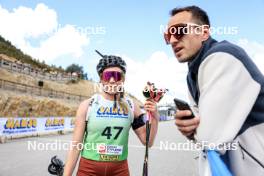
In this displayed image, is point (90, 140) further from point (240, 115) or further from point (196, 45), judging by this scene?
point (240, 115)

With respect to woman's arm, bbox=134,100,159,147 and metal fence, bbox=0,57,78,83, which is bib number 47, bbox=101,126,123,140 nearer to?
woman's arm, bbox=134,100,159,147

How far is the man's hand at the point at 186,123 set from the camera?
5.16ft

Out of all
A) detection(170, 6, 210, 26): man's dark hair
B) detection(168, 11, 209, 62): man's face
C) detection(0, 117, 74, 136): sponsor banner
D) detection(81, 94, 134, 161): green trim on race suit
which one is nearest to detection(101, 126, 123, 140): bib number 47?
detection(81, 94, 134, 161): green trim on race suit

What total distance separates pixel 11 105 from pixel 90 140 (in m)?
32.9

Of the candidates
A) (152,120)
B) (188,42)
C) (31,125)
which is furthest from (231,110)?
(31,125)

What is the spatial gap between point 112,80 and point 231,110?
1.86 metres

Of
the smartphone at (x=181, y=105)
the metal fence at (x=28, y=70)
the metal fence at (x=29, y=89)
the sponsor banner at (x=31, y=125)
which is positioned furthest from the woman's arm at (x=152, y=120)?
the metal fence at (x=28, y=70)

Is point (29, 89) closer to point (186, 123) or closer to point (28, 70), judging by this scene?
point (28, 70)

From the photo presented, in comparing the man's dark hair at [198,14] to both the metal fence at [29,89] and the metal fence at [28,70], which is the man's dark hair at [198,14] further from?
the metal fence at [28,70]

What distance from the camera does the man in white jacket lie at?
146cm

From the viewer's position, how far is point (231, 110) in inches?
57.8

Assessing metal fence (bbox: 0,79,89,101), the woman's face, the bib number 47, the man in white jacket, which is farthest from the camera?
metal fence (bbox: 0,79,89,101)

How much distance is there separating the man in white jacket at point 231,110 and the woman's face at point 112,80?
61.7 inches

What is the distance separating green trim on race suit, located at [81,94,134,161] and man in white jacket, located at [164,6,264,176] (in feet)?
4.84
